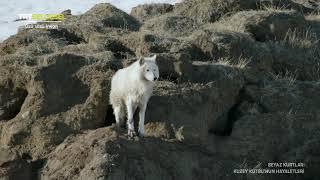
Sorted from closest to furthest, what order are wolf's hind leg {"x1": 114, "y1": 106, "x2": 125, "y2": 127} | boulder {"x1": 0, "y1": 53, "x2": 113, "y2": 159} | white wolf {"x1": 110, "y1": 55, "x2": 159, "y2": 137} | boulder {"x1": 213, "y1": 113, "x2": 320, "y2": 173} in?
white wolf {"x1": 110, "y1": 55, "x2": 159, "y2": 137} < wolf's hind leg {"x1": 114, "y1": 106, "x2": 125, "y2": 127} < boulder {"x1": 0, "y1": 53, "x2": 113, "y2": 159} < boulder {"x1": 213, "y1": 113, "x2": 320, "y2": 173}

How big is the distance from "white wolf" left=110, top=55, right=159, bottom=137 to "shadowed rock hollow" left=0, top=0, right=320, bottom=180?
0.51 meters

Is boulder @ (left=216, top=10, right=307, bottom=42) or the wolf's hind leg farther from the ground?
boulder @ (left=216, top=10, right=307, bottom=42)

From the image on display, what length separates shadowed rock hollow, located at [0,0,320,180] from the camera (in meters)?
14.5

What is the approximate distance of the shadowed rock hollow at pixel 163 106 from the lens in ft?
47.7

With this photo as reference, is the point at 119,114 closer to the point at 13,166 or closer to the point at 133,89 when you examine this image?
the point at 133,89

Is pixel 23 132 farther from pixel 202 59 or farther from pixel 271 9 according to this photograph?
pixel 271 9

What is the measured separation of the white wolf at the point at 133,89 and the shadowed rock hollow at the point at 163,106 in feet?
1.69

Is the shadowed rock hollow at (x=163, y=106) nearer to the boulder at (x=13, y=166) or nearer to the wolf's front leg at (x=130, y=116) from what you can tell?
the boulder at (x=13, y=166)

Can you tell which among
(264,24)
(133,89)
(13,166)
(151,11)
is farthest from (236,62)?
(13,166)

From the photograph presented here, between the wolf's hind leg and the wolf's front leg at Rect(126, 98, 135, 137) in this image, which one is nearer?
the wolf's front leg at Rect(126, 98, 135, 137)

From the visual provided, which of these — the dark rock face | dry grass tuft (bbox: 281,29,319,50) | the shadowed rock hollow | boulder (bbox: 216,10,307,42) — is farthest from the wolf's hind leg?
the dark rock face

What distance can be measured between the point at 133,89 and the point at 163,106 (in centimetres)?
132

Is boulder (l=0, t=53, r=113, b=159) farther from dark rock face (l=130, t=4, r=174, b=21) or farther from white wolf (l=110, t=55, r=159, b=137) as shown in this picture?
dark rock face (l=130, t=4, r=174, b=21)

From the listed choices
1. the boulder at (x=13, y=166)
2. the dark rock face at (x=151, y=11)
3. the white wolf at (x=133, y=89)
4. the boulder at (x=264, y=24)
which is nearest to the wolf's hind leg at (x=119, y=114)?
the white wolf at (x=133, y=89)
